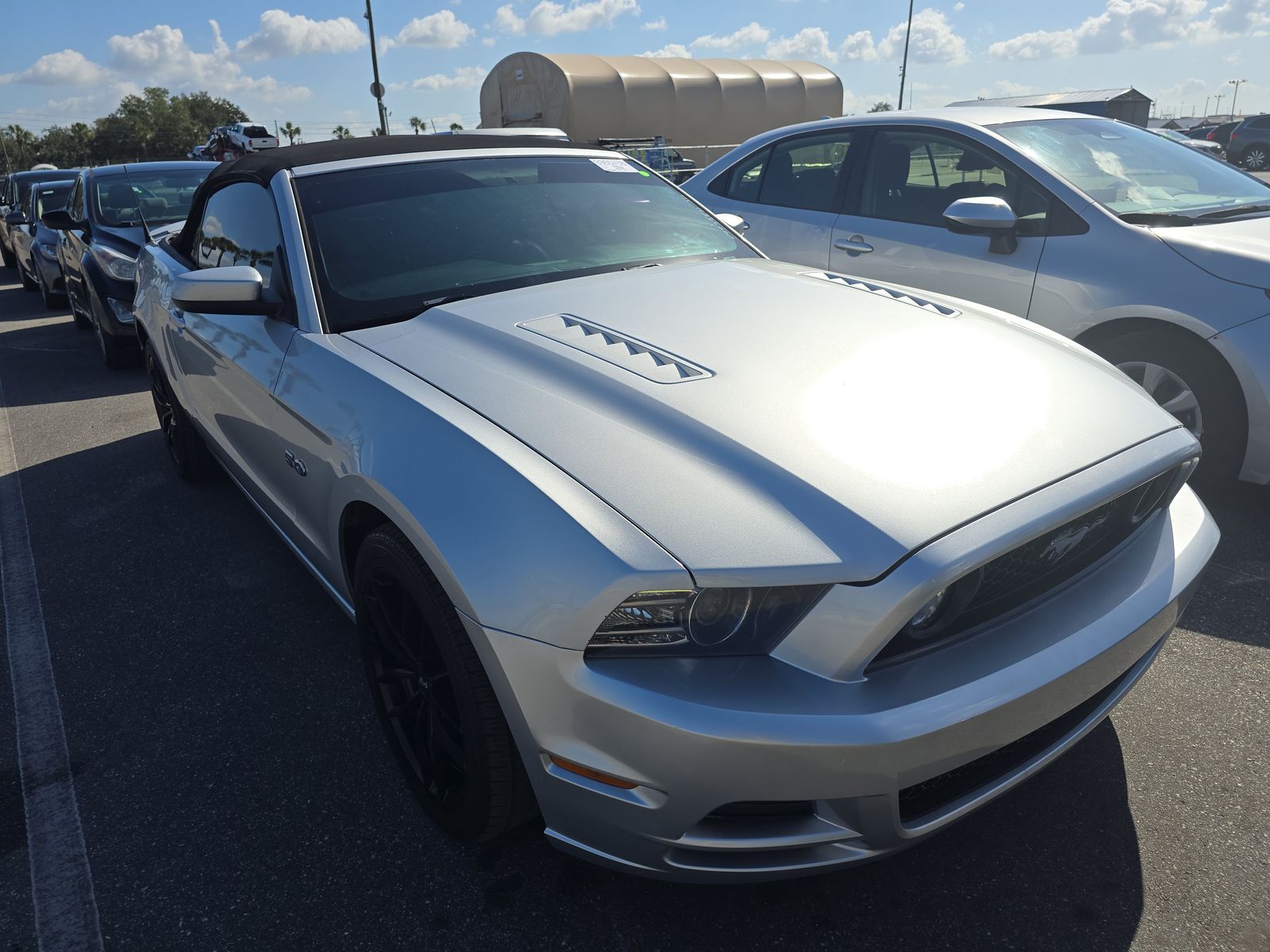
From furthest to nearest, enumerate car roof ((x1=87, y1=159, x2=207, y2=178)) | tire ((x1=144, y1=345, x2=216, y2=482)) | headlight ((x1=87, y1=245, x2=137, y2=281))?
1. car roof ((x1=87, y1=159, x2=207, y2=178))
2. headlight ((x1=87, y1=245, x2=137, y2=281))
3. tire ((x1=144, y1=345, x2=216, y2=482))

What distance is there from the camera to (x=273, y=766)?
2402 mm

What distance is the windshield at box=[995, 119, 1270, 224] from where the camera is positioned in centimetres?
396

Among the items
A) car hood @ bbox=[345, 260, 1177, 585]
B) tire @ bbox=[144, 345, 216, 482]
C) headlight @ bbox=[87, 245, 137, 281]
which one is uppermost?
car hood @ bbox=[345, 260, 1177, 585]

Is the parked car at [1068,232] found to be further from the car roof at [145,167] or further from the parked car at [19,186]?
the parked car at [19,186]

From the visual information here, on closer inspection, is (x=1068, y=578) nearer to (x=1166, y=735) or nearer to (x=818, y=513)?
(x=818, y=513)

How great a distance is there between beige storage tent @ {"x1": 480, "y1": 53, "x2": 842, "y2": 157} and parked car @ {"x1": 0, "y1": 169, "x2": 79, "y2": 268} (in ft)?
55.5

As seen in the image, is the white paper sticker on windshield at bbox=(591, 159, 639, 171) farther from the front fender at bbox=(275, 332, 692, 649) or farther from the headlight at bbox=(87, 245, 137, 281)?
the headlight at bbox=(87, 245, 137, 281)

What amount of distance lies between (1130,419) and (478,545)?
1.48 metres

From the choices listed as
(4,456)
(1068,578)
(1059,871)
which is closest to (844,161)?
(1068,578)

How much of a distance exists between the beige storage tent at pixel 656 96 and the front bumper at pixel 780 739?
28430 mm

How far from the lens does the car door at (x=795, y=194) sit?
4805 mm

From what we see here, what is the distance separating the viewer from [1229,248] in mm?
3428

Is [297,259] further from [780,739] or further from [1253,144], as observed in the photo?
[1253,144]

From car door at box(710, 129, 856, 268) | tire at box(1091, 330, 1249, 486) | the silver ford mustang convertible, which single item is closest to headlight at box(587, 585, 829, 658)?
the silver ford mustang convertible
